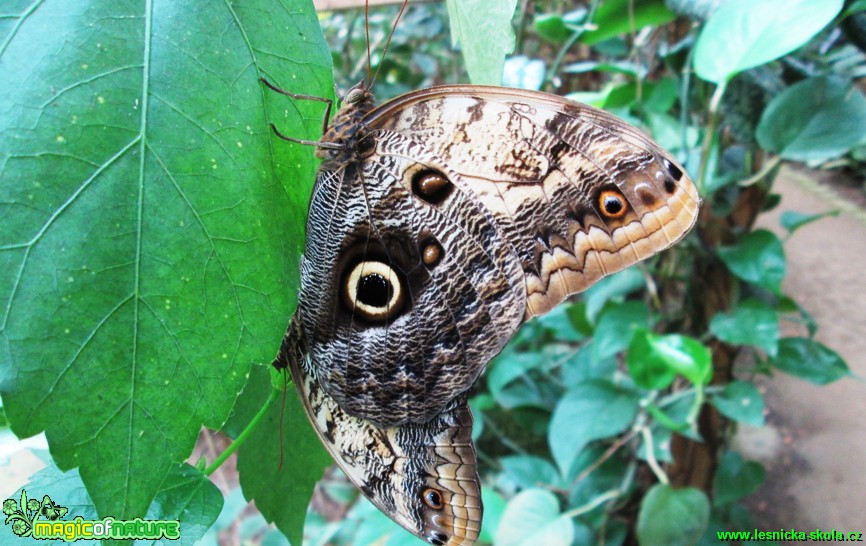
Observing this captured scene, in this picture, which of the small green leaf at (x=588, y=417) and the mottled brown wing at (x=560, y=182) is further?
the small green leaf at (x=588, y=417)

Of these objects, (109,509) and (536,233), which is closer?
(109,509)

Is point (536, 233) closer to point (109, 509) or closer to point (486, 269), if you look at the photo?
point (486, 269)

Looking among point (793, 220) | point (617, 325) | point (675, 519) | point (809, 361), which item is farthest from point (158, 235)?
point (793, 220)

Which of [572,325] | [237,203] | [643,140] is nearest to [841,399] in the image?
[572,325]

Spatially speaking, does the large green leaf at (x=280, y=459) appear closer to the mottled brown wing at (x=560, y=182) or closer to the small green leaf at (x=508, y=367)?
the mottled brown wing at (x=560, y=182)

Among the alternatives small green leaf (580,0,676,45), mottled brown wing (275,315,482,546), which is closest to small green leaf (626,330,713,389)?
small green leaf (580,0,676,45)

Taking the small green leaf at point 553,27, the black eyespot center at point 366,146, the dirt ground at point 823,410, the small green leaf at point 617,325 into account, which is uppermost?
the black eyespot center at point 366,146

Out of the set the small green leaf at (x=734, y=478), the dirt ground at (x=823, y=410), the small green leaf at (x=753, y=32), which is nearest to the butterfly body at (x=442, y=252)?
the small green leaf at (x=753, y=32)
